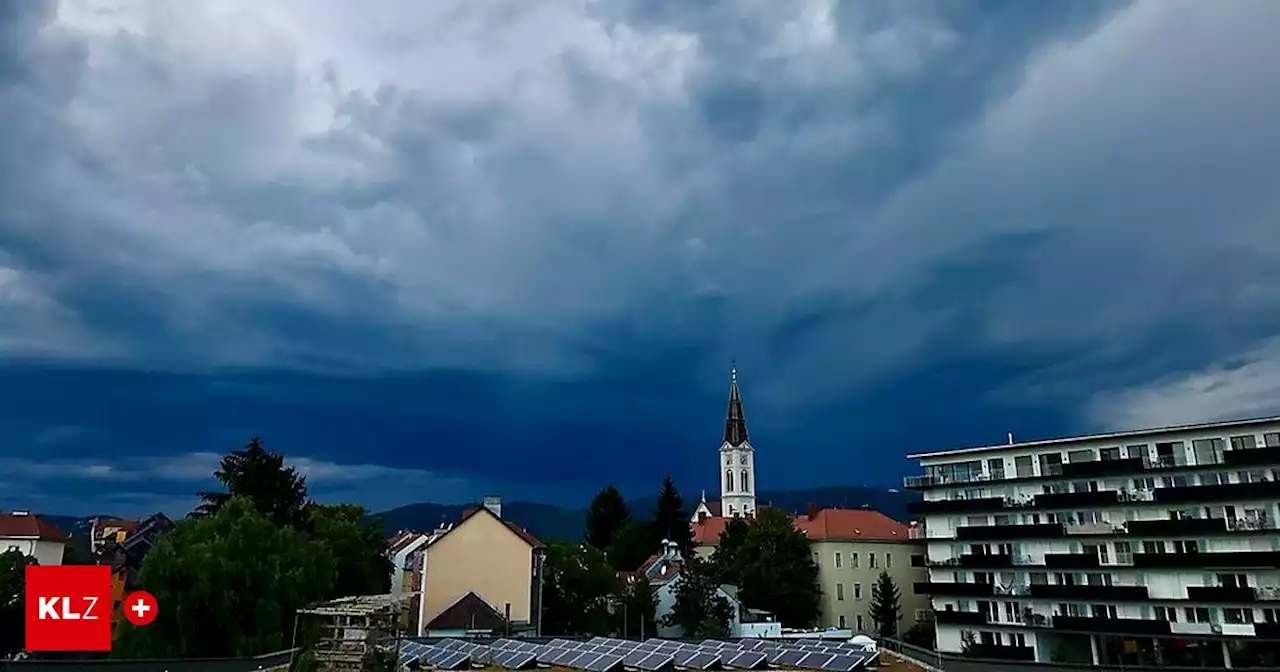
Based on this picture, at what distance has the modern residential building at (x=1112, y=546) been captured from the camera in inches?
2495

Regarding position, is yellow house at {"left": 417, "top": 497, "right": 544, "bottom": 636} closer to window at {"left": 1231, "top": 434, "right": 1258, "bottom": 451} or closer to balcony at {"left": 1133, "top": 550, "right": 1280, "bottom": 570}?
balcony at {"left": 1133, "top": 550, "right": 1280, "bottom": 570}

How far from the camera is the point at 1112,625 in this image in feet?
226

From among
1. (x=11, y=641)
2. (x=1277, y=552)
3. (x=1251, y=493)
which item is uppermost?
(x=1251, y=493)

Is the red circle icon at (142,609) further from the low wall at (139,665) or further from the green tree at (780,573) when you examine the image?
the green tree at (780,573)

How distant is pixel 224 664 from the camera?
114 feet

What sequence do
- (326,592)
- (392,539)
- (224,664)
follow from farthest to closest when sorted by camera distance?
1. (392,539)
2. (326,592)
3. (224,664)

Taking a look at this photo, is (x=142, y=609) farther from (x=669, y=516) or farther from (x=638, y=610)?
(x=669, y=516)

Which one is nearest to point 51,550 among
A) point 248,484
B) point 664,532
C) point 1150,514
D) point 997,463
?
point 248,484

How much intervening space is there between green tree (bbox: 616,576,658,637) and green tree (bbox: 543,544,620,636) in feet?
5.21

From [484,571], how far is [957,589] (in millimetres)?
42190

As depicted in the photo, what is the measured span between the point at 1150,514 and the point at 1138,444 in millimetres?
5436

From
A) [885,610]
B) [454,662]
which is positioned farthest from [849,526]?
[454,662]

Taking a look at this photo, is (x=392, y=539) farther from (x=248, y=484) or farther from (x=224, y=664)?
(x=224, y=664)

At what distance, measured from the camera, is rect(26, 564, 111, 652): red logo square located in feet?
70.8
